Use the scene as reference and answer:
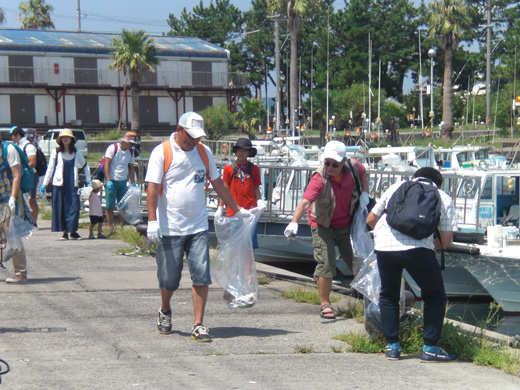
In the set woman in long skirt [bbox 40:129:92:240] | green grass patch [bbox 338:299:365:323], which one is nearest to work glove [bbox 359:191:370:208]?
green grass patch [bbox 338:299:365:323]

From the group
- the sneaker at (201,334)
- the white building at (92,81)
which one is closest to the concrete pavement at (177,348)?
the sneaker at (201,334)

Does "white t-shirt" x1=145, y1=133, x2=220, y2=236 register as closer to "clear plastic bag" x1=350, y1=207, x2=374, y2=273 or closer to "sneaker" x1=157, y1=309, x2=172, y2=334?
"sneaker" x1=157, y1=309, x2=172, y2=334

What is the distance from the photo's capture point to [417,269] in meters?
6.07

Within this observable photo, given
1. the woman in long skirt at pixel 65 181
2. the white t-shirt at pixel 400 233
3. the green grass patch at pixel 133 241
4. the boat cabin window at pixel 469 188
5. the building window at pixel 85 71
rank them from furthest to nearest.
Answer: the building window at pixel 85 71 < the boat cabin window at pixel 469 188 < the woman in long skirt at pixel 65 181 < the green grass patch at pixel 133 241 < the white t-shirt at pixel 400 233

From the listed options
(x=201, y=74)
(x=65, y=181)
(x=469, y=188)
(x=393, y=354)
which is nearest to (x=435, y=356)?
(x=393, y=354)

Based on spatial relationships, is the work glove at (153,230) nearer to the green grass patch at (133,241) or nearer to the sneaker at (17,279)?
the sneaker at (17,279)

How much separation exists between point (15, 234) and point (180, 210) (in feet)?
7.94

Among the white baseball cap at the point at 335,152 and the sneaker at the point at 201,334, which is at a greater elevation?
the white baseball cap at the point at 335,152

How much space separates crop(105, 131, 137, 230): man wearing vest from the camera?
1316 centimetres

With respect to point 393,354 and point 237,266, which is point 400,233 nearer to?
point 393,354

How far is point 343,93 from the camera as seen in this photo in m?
62.0

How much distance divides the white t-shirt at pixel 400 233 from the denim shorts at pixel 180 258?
140 centimetres

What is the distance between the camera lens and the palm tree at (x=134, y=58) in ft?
151

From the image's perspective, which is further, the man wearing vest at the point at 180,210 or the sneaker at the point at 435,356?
the man wearing vest at the point at 180,210
